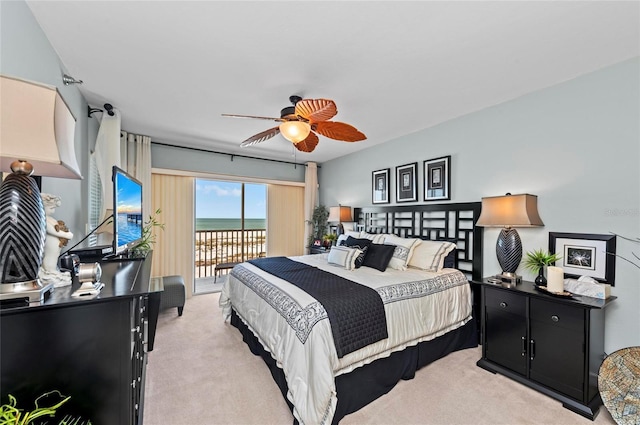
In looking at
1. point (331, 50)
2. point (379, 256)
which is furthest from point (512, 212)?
point (331, 50)

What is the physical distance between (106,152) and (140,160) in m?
1.18

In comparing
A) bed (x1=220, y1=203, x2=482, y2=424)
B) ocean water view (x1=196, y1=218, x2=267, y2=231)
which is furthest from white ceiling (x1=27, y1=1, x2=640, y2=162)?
ocean water view (x1=196, y1=218, x2=267, y2=231)

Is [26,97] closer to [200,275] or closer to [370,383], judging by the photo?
[370,383]

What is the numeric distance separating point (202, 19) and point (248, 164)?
347 cm

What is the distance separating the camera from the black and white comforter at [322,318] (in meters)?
1.69

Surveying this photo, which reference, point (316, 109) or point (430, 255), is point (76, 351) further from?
point (430, 255)

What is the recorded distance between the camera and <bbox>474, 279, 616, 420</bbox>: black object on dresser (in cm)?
192

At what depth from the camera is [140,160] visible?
12.9ft

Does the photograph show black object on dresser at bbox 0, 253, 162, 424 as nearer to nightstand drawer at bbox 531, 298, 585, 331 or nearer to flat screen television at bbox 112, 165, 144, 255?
flat screen television at bbox 112, 165, 144, 255

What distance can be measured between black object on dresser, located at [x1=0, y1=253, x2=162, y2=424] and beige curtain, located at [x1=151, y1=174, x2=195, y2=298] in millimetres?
3431

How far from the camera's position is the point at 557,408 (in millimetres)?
1949

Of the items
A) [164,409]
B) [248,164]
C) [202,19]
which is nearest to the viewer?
[202,19]

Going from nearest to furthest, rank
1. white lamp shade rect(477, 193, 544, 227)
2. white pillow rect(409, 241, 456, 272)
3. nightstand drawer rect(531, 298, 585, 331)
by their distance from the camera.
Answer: nightstand drawer rect(531, 298, 585, 331) → white lamp shade rect(477, 193, 544, 227) → white pillow rect(409, 241, 456, 272)

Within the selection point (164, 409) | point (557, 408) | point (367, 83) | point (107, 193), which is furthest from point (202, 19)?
point (557, 408)
